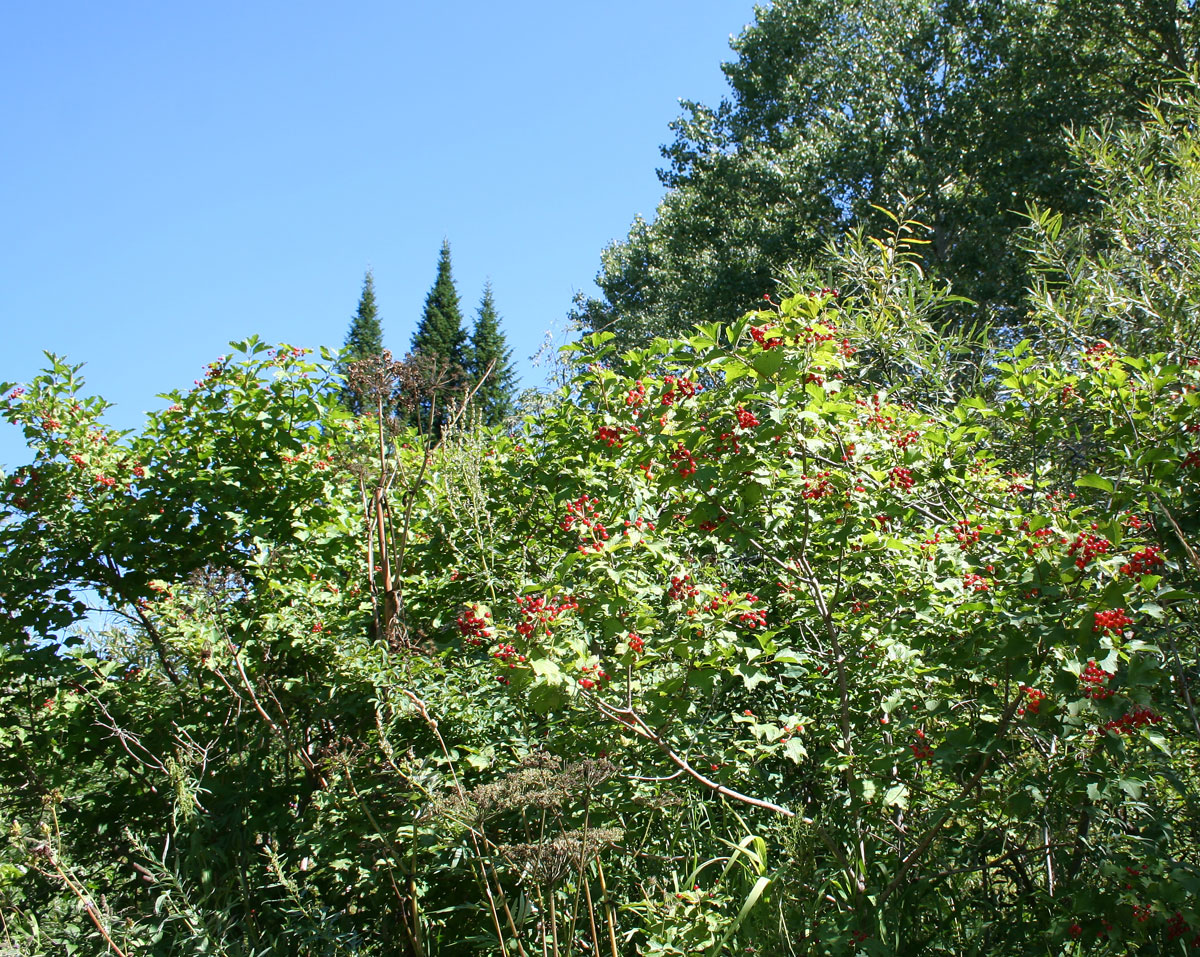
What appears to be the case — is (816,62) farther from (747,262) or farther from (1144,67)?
(1144,67)

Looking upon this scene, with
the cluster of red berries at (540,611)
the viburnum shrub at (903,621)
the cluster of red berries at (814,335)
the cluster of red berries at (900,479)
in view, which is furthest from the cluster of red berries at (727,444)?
the cluster of red berries at (540,611)

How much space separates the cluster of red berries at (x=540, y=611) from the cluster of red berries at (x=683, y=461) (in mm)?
→ 481

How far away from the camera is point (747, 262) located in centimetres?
1222

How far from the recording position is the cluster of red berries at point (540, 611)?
1.99 m

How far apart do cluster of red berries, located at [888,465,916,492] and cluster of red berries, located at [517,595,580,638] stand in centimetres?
101

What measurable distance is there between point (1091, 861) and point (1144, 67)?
11214mm

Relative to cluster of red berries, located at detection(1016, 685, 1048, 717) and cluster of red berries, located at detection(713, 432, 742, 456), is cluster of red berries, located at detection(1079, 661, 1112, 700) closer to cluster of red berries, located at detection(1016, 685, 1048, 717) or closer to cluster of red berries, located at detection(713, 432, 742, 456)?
cluster of red berries, located at detection(1016, 685, 1048, 717)

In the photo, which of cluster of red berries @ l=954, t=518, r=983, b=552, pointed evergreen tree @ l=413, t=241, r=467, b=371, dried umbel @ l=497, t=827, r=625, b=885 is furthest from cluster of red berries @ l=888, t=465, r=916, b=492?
pointed evergreen tree @ l=413, t=241, r=467, b=371

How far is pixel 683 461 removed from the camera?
7.40 ft

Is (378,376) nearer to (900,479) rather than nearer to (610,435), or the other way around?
(610,435)

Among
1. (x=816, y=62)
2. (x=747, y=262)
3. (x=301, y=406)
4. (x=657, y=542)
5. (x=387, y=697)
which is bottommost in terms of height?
(x=387, y=697)

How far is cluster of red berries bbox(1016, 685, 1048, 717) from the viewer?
5.89 feet

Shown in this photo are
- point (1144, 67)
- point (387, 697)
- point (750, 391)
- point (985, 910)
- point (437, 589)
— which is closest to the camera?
point (750, 391)

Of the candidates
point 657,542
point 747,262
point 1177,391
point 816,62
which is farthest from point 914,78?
point 657,542
